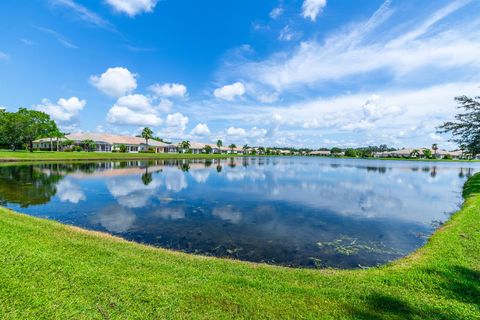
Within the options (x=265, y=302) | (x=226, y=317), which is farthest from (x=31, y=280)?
(x=265, y=302)

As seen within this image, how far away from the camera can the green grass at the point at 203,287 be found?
5.17 metres

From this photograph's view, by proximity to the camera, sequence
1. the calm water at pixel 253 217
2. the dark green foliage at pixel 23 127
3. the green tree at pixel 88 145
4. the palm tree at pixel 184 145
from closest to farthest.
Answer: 1. the calm water at pixel 253 217
2. the dark green foliage at pixel 23 127
3. the green tree at pixel 88 145
4. the palm tree at pixel 184 145

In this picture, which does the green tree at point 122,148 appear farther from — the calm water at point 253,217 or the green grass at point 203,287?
the green grass at point 203,287

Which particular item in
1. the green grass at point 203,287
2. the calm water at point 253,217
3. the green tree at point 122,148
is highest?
the green tree at point 122,148

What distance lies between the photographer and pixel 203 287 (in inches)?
240

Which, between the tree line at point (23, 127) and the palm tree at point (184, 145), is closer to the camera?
the tree line at point (23, 127)

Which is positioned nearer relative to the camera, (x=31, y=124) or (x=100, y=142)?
(x=31, y=124)

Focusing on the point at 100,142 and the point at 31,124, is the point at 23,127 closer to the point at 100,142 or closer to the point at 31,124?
the point at 31,124

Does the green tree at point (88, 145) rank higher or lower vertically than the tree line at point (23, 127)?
lower

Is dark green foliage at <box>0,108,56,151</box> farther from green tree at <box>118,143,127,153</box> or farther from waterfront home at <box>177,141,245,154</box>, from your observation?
waterfront home at <box>177,141,245,154</box>

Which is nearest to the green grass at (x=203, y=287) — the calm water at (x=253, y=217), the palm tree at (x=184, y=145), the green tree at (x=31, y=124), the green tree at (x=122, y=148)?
the calm water at (x=253, y=217)

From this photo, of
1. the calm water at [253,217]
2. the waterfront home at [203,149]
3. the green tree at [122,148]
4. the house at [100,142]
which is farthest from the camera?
the waterfront home at [203,149]

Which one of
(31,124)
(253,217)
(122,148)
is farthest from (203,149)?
(253,217)

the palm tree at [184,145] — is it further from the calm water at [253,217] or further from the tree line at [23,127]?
the calm water at [253,217]
